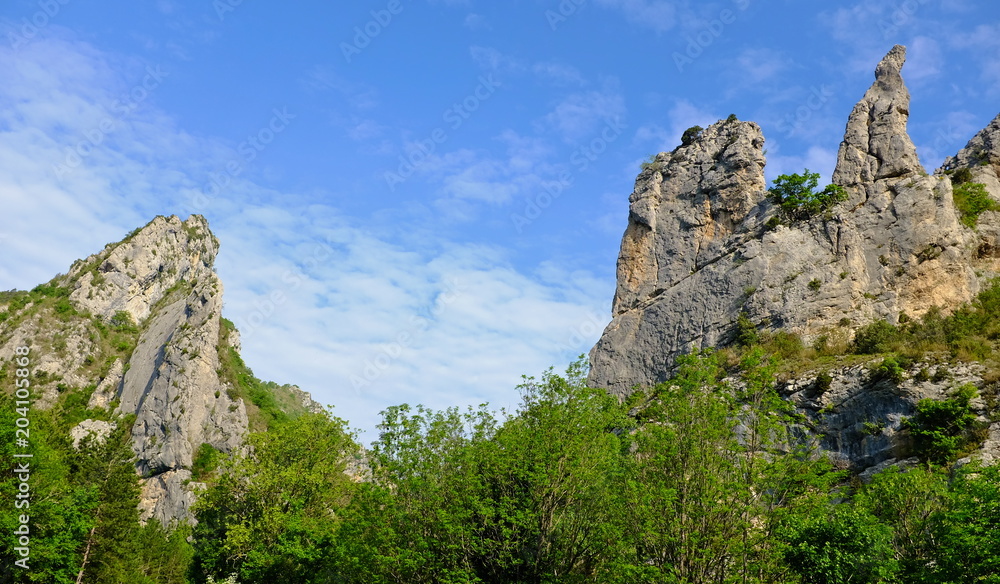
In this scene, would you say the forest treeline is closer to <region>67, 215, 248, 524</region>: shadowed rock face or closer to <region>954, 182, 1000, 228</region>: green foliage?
<region>954, 182, 1000, 228</region>: green foliage

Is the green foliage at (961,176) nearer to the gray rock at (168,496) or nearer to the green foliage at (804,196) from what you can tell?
the green foliage at (804,196)

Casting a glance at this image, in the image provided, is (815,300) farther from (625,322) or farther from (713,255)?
(625,322)

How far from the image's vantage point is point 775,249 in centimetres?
4938

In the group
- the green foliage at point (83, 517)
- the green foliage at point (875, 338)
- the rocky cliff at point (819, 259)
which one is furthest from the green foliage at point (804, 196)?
the green foliage at point (83, 517)

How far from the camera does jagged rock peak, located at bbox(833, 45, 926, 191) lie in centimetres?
4981

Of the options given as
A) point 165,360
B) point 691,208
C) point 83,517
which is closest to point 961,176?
point 691,208

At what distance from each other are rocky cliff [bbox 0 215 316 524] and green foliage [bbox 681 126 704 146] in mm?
54353

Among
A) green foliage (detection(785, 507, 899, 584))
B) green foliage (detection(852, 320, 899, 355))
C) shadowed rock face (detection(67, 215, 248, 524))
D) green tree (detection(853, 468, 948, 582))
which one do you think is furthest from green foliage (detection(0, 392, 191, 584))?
green foliage (detection(852, 320, 899, 355))

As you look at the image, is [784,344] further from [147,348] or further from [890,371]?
[147,348]

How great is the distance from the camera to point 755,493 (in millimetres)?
20109

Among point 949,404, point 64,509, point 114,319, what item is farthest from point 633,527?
point 114,319

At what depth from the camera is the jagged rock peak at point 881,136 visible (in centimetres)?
4981

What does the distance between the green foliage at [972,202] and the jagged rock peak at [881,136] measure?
15.2ft

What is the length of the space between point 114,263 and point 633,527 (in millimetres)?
112257
